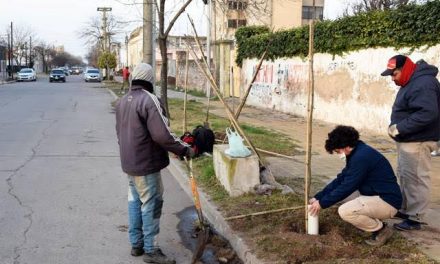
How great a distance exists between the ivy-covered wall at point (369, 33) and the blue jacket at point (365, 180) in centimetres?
612

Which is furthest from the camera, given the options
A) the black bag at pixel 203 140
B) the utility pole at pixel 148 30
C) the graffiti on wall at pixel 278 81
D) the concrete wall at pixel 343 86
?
the graffiti on wall at pixel 278 81

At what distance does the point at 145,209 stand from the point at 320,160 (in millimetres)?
5593

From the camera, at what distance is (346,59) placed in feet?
49.8

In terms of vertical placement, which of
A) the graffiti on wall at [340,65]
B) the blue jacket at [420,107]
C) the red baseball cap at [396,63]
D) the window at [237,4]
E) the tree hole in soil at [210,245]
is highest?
the window at [237,4]

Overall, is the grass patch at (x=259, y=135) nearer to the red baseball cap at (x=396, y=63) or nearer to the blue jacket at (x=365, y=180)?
the red baseball cap at (x=396, y=63)

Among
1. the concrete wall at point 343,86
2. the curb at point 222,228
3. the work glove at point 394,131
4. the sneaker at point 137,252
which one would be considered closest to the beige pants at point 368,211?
the work glove at point 394,131

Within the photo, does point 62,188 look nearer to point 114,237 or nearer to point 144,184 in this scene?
point 114,237

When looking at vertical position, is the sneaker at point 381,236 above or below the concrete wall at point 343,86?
below

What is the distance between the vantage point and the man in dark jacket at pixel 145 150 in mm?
4742

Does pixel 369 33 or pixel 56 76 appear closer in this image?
pixel 369 33

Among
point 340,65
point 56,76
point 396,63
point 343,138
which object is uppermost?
point 340,65

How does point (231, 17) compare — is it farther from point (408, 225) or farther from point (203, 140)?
point (408, 225)

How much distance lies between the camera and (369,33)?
13828mm

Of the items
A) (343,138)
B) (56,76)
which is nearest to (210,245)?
(343,138)
